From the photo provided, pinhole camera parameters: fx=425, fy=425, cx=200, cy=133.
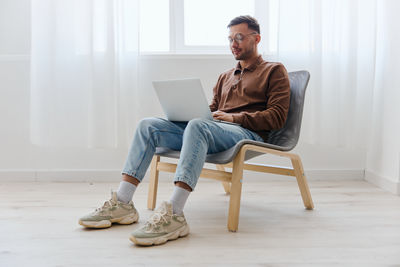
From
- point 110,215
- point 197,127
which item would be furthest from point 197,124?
point 110,215

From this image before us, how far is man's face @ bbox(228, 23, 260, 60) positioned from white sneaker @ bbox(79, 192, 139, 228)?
2.86ft

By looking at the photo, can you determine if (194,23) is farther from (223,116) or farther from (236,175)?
(236,175)

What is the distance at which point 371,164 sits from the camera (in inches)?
110

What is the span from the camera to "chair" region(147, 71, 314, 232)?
1.71 meters

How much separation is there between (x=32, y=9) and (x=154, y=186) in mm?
1417

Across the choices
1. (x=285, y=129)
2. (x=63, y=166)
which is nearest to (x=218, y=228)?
(x=285, y=129)

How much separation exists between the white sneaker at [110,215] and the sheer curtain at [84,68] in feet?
3.22

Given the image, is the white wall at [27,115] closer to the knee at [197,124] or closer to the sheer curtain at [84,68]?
the sheer curtain at [84,68]

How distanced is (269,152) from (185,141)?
403 millimetres

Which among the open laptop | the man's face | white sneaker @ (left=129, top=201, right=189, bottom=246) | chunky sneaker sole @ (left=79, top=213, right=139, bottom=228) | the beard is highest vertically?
the man's face

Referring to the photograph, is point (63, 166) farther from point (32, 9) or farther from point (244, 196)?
point (244, 196)

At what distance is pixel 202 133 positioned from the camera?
5.41 feet

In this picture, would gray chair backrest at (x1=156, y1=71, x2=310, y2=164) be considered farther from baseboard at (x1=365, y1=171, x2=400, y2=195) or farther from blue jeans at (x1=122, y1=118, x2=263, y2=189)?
baseboard at (x1=365, y1=171, x2=400, y2=195)

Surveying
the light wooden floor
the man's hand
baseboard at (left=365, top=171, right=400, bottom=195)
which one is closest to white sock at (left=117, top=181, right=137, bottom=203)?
the light wooden floor
